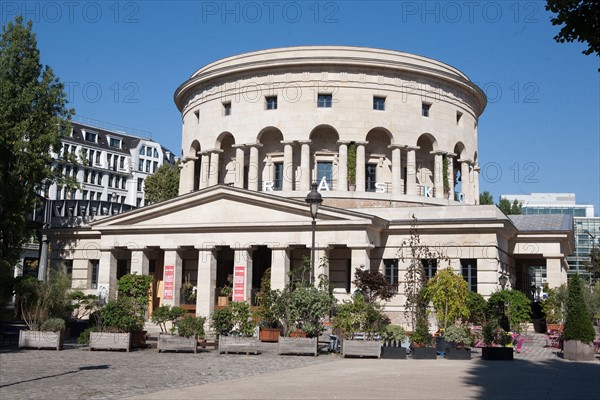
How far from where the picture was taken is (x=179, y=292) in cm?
3903

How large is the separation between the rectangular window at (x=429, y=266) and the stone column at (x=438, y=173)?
1001cm

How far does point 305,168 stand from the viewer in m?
44.9

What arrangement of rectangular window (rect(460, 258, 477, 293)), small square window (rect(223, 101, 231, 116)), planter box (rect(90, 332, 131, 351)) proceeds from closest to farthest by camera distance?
planter box (rect(90, 332, 131, 351)) < rectangular window (rect(460, 258, 477, 293)) < small square window (rect(223, 101, 231, 116))

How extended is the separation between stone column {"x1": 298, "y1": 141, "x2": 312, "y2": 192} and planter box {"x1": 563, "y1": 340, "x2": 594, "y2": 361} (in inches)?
911

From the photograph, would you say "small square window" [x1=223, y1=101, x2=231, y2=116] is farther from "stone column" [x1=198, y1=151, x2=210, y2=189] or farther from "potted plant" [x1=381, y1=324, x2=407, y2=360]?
"potted plant" [x1=381, y1=324, x2=407, y2=360]

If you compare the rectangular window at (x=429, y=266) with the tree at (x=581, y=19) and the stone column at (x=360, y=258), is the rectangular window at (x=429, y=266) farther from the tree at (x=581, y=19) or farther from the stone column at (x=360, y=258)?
the tree at (x=581, y=19)

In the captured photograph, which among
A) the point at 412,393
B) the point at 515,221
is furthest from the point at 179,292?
the point at 412,393

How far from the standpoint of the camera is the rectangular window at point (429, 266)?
1455 inches

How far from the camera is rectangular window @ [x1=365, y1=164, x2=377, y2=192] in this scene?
151 ft

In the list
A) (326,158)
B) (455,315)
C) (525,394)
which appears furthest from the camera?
(326,158)

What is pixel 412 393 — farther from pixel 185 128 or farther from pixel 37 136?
pixel 185 128

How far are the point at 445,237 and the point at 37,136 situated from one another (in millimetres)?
24552

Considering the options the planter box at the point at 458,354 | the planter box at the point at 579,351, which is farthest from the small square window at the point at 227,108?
the planter box at the point at 579,351

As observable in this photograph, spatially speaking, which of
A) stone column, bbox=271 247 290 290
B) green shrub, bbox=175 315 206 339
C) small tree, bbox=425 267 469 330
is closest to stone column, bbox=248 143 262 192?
stone column, bbox=271 247 290 290
